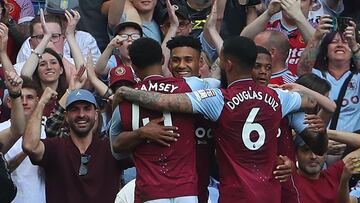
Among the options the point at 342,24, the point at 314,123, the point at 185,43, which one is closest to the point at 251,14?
the point at 342,24

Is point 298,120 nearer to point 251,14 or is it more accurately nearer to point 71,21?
point 71,21

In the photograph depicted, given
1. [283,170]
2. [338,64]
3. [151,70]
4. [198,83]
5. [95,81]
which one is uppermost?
[151,70]

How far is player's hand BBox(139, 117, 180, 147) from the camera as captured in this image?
9102 millimetres

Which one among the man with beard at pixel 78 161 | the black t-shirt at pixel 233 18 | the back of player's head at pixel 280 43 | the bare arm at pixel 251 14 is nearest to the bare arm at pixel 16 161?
the man with beard at pixel 78 161

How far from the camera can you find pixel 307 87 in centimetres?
1106

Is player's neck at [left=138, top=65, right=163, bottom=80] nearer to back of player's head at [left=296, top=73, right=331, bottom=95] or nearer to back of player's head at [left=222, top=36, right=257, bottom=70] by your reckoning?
back of player's head at [left=222, top=36, right=257, bottom=70]

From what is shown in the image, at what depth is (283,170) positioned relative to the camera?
9391 mm

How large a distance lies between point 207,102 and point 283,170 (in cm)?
93

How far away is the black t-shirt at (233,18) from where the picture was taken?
1452cm

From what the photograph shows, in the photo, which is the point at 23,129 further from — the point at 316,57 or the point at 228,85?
the point at 316,57

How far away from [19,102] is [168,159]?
8.08ft

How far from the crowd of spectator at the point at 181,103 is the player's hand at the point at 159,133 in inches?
0.5

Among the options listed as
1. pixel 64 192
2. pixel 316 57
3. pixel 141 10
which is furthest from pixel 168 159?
pixel 141 10

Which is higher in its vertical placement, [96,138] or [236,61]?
[236,61]
